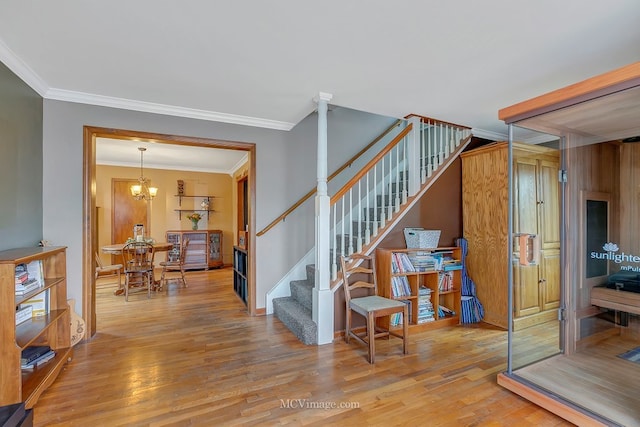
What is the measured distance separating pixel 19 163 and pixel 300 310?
2.90 metres

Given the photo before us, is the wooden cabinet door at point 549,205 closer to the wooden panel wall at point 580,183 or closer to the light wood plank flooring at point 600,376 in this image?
the wooden panel wall at point 580,183

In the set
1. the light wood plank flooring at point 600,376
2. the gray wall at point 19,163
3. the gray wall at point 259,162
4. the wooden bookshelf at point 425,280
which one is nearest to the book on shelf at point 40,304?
the gray wall at point 19,163

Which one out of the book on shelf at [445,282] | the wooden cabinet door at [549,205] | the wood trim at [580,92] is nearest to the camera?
the wood trim at [580,92]

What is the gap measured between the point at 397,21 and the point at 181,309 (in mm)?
4120

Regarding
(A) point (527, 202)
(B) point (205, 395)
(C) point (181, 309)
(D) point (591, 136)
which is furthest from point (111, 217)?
(D) point (591, 136)

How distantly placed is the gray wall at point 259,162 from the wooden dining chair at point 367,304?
1177 mm

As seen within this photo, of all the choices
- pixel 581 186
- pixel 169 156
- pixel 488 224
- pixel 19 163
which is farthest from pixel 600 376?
pixel 169 156

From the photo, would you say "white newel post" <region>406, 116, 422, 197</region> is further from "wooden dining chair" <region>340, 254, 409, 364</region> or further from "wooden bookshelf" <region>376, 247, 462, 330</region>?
"wooden dining chair" <region>340, 254, 409, 364</region>

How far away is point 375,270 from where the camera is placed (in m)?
3.11

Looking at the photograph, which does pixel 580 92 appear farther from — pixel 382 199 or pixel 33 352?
pixel 33 352

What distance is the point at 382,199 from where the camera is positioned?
364 centimetres

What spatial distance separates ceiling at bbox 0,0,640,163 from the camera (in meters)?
1.73

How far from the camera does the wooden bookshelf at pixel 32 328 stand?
1738 millimetres

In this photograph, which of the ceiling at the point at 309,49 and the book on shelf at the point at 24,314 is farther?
the book on shelf at the point at 24,314
